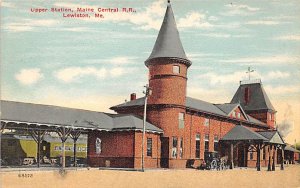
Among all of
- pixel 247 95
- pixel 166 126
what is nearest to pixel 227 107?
pixel 247 95

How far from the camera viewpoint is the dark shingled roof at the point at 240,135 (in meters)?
39.0

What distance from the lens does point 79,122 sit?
107 ft

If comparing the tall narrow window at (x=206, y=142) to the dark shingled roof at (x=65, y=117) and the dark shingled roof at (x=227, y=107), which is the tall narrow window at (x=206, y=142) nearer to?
the dark shingled roof at (x=227, y=107)

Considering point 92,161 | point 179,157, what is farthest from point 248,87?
point 92,161

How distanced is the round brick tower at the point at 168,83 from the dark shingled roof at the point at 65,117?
1.23 metres

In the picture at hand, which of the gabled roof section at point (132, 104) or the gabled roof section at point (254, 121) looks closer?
the gabled roof section at point (132, 104)

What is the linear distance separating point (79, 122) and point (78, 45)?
8563 mm

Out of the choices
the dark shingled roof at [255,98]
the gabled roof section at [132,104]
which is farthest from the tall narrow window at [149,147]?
the dark shingled roof at [255,98]

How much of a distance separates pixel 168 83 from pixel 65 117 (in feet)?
28.1

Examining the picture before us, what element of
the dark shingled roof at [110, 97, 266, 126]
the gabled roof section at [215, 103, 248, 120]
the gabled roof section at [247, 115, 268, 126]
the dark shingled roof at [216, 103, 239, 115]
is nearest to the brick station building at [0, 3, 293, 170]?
the dark shingled roof at [110, 97, 266, 126]

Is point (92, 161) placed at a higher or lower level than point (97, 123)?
lower

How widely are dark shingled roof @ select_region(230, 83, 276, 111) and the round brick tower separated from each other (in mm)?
19864

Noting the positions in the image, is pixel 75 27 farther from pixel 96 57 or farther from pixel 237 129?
pixel 237 129

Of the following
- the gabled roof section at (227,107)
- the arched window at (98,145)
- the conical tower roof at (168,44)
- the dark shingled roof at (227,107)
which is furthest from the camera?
the dark shingled roof at (227,107)
